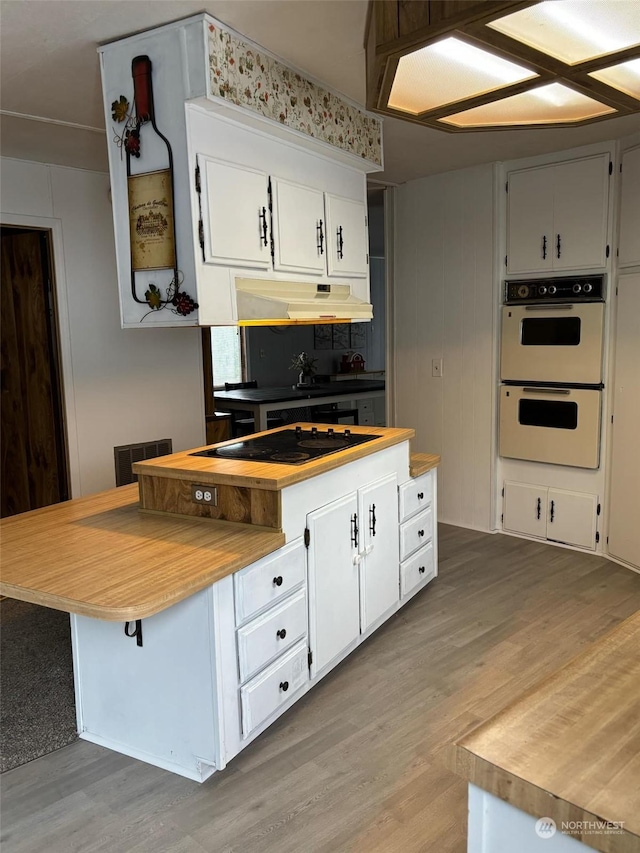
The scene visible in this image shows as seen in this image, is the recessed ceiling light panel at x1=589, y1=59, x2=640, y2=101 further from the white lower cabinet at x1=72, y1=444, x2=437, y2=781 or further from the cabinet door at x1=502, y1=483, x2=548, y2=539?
the cabinet door at x1=502, y1=483, x2=548, y2=539

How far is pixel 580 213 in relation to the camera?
4.07 metres

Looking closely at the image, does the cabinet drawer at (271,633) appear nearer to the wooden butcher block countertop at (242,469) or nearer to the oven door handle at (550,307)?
the wooden butcher block countertop at (242,469)

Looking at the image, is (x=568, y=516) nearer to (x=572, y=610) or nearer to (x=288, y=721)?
(x=572, y=610)

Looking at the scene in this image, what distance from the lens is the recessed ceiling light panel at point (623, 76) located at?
1.87m

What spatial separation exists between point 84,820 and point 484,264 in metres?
3.80

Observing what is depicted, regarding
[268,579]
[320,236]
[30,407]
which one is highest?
[320,236]

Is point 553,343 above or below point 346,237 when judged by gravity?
below

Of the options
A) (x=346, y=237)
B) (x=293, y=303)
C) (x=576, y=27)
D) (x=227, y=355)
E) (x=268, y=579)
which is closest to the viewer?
(x=576, y=27)

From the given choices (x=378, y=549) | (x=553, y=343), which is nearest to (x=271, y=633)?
(x=378, y=549)

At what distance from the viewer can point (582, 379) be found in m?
4.14

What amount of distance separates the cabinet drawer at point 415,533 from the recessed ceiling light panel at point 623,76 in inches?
83.1

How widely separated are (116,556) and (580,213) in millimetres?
3361

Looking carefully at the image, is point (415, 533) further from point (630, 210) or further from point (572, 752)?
point (572, 752)

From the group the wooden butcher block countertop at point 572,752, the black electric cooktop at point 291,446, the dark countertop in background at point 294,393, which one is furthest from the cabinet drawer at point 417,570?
the dark countertop in background at point 294,393
